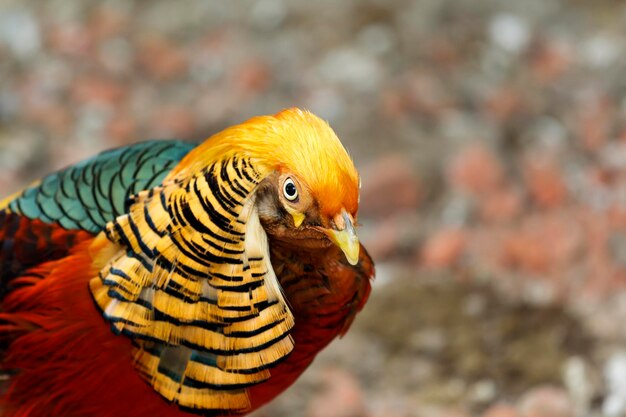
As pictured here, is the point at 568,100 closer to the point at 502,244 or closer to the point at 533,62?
the point at 533,62

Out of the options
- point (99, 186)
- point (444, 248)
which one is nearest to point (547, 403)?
point (444, 248)

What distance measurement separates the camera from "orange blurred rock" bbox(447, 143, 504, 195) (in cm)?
484

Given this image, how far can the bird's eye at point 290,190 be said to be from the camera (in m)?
2.30

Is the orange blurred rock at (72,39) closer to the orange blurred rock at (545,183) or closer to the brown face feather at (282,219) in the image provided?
the orange blurred rock at (545,183)

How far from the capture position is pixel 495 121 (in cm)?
518

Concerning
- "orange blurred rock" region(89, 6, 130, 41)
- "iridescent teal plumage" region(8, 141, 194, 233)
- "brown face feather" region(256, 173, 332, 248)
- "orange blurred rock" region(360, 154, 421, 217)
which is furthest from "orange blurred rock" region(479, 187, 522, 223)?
"orange blurred rock" region(89, 6, 130, 41)

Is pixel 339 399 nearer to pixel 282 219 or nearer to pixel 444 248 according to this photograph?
pixel 444 248

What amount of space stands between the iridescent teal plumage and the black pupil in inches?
24.4

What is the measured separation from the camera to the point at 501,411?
12.6 feet

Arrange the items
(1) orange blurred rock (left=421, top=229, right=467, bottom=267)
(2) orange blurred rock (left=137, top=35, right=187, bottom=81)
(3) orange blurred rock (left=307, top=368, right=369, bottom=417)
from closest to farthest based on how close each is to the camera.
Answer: (3) orange blurred rock (left=307, top=368, right=369, bottom=417) < (1) orange blurred rock (left=421, top=229, right=467, bottom=267) < (2) orange blurred rock (left=137, top=35, right=187, bottom=81)

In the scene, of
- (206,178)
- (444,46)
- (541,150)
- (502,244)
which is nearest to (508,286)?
(502,244)

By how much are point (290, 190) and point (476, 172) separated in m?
2.76

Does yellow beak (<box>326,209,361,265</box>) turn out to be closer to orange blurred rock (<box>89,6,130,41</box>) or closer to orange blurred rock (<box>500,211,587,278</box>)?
orange blurred rock (<box>500,211,587,278</box>)

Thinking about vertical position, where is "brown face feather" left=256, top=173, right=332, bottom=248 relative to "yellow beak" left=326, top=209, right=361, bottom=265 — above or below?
above
